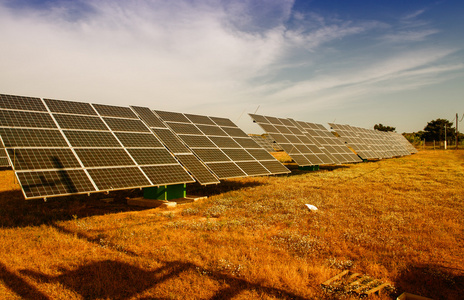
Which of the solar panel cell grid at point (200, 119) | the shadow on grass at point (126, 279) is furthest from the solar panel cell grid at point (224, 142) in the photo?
the shadow on grass at point (126, 279)

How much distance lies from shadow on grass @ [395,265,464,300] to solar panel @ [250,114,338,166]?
57.6ft

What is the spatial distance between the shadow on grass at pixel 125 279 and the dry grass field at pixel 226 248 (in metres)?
0.03

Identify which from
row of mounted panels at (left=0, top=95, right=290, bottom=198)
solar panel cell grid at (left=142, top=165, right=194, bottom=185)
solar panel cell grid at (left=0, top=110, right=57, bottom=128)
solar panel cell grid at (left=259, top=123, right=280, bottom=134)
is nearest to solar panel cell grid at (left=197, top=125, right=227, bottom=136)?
row of mounted panels at (left=0, top=95, right=290, bottom=198)

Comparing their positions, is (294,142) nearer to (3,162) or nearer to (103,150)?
(103,150)

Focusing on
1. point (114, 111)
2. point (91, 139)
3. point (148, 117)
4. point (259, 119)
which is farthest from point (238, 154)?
point (259, 119)

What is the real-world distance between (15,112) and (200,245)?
10.1 metres

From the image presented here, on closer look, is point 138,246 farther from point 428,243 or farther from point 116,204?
point 428,243

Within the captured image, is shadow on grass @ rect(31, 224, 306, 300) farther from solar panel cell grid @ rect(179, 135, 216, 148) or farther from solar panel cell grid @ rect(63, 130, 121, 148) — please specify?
solar panel cell grid @ rect(179, 135, 216, 148)

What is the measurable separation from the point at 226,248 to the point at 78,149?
764cm

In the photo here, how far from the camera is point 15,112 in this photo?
40.4ft

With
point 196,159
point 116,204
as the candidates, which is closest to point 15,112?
point 116,204

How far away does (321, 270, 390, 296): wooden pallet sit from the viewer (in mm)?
6168

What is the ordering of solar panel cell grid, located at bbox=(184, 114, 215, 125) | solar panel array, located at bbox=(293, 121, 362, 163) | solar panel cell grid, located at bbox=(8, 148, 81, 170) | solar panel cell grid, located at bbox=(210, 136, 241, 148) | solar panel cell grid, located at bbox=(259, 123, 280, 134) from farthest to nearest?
solar panel array, located at bbox=(293, 121, 362, 163) → solar panel cell grid, located at bbox=(259, 123, 280, 134) → solar panel cell grid, located at bbox=(184, 114, 215, 125) → solar panel cell grid, located at bbox=(210, 136, 241, 148) → solar panel cell grid, located at bbox=(8, 148, 81, 170)

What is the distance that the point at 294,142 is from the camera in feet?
92.2
